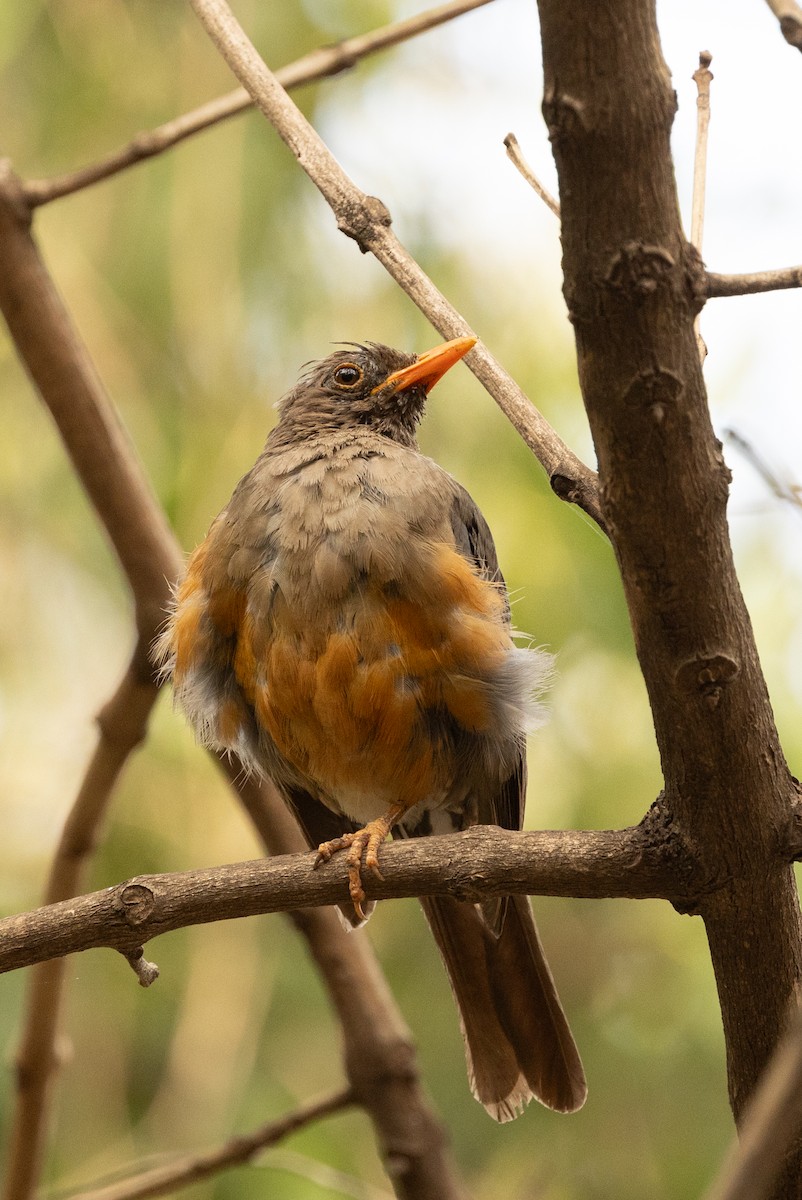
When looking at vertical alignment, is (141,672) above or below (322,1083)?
above

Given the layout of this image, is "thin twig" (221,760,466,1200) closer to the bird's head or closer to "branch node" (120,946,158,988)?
"branch node" (120,946,158,988)

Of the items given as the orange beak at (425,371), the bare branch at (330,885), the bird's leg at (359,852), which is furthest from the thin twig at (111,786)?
the bare branch at (330,885)

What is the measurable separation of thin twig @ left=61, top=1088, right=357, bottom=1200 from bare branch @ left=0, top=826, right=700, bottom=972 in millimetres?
1410

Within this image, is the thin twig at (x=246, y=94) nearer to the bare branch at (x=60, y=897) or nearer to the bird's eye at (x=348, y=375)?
the bird's eye at (x=348, y=375)

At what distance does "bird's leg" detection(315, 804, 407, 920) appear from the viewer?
267cm

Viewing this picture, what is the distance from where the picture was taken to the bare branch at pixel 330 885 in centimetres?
238

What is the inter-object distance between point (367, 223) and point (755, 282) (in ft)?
3.73

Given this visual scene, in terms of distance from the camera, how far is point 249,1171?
4719 millimetres

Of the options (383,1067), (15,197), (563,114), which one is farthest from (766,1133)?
(15,197)

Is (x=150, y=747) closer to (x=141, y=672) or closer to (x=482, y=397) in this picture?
(x=141, y=672)

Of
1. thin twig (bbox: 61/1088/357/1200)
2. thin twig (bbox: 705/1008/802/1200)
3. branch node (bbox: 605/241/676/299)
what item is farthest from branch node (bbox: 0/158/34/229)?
thin twig (bbox: 705/1008/802/1200)

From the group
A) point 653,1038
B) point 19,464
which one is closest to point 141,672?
point 19,464

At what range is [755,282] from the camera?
214 centimetres

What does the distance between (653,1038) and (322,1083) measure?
1325mm
